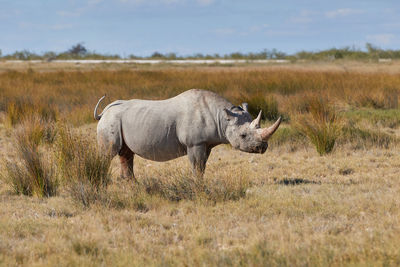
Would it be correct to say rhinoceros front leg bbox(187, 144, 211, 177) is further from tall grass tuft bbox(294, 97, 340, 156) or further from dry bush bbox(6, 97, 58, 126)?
dry bush bbox(6, 97, 58, 126)

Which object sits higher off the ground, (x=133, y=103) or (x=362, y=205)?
(x=133, y=103)

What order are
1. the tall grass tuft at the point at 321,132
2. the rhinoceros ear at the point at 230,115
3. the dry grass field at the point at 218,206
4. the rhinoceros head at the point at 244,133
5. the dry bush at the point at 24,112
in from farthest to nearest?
the dry bush at the point at 24,112, the tall grass tuft at the point at 321,132, the rhinoceros ear at the point at 230,115, the rhinoceros head at the point at 244,133, the dry grass field at the point at 218,206

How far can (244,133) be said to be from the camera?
6324mm

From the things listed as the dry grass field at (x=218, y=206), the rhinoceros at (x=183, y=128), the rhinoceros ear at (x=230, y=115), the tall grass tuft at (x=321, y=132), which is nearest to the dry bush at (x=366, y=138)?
the dry grass field at (x=218, y=206)

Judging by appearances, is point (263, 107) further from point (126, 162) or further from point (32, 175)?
point (32, 175)

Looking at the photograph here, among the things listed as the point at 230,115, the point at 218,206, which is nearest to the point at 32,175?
the point at 218,206

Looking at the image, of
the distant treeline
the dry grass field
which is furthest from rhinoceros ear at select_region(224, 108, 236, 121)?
the distant treeline

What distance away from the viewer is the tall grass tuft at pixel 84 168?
20.0ft

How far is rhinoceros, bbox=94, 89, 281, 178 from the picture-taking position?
638 cm

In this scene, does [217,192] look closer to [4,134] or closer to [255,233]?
[255,233]

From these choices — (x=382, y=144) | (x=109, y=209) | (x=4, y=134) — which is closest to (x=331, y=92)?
(x=382, y=144)

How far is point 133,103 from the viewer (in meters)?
6.98

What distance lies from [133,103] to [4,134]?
19.6ft

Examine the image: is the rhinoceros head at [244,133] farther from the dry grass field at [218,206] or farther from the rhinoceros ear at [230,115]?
the dry grass field at [218,206]
